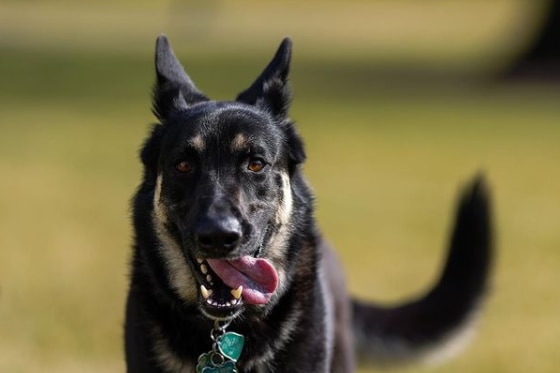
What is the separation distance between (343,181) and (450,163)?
72.8 inches

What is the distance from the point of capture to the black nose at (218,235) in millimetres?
3996

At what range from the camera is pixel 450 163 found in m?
14.5

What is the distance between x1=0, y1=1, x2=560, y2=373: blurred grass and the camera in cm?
725

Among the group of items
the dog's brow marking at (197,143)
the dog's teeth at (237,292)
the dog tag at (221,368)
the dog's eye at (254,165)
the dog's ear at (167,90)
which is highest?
the dog's ear at (167,90)

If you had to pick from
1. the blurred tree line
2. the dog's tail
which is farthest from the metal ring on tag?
the blurred tree line

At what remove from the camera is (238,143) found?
439cm

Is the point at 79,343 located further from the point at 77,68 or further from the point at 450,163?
the point at 77,68

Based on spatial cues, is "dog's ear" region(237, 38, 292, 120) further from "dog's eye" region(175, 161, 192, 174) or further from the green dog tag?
the green dog tag

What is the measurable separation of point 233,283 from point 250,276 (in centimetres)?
10

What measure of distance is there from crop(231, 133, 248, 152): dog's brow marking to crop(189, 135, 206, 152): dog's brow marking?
0.37ft

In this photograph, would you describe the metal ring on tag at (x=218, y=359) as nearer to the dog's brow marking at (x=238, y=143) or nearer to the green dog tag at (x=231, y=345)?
the green dog tag at (x=231, y=345)

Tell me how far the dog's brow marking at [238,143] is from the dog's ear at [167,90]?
1.51 feet

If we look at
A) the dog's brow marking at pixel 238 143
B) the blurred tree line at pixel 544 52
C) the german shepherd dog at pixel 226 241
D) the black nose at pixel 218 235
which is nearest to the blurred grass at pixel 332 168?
the blurred tree line at pixel 544 52

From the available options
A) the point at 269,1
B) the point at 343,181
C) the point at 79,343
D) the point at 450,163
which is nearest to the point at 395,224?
the point at 343,181
